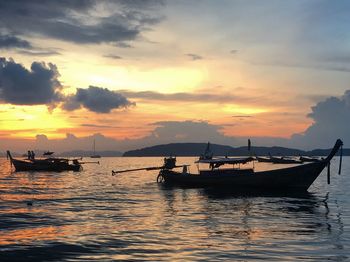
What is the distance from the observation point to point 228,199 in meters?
41.2

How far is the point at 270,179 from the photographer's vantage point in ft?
159

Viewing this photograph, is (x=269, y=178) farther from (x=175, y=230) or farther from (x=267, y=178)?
(x=175, y=230)

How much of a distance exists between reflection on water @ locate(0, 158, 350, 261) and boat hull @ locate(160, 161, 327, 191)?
9.12 meters

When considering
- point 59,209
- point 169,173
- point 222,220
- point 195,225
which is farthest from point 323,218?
point 169,173

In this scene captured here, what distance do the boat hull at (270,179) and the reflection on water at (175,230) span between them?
9.12 meters

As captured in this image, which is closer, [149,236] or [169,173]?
[149,236]

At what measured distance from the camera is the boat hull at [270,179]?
1880 inches

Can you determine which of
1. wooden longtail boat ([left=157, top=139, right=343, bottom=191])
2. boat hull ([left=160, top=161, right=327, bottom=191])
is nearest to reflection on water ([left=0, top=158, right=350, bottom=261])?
wooden longtail boat ([left=157, top=139, right=343, bottom=191])

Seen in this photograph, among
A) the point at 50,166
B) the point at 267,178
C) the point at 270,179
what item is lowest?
the point at 50,166

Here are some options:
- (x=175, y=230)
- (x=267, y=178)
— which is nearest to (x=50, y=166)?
(x=267, y=178)

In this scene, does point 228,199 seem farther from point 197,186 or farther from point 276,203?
point 197,186

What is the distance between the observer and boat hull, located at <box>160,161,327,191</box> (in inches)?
1880

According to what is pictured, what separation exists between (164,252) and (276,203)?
21.4 m

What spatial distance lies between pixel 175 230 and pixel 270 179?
1078 inches
